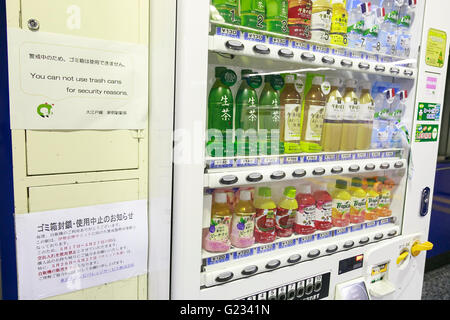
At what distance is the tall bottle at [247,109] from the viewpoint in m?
1.42

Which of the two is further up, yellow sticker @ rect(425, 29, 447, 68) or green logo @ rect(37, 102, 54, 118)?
yellow sticker @ rect(425, 29, 447, 68)

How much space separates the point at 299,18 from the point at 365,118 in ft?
2.16

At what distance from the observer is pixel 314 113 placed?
1577 millimetres

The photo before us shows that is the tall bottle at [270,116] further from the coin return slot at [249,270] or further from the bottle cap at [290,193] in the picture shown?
the coin return slot at [249,270]

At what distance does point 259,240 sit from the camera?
1.43 m

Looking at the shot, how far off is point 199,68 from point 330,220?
3.30ft

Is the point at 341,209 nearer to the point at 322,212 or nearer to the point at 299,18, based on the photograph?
the point at 322,212

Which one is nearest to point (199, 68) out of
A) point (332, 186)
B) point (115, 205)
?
point (115, 205)

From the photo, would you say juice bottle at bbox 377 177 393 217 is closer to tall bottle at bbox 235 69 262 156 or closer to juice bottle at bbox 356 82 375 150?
juice bottle at bbox 356 82 375 150

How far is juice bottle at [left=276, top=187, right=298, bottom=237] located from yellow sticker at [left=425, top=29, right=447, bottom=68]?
1018 millimetres

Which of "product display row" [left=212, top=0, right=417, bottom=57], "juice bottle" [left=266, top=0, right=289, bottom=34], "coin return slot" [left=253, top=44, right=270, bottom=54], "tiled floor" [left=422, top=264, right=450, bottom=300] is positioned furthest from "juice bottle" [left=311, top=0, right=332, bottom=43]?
"tiled floor" [left=422, top=264, right=450, bottom=300]

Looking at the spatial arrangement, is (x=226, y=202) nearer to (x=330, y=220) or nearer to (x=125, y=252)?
(x=125, y=252)

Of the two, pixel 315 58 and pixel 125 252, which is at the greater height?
pixel 315 58

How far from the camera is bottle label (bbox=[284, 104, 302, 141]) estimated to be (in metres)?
1.50
